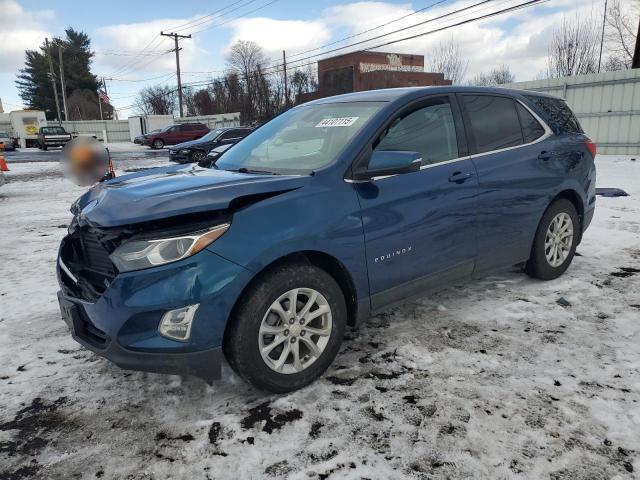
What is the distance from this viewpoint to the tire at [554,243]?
415 cm

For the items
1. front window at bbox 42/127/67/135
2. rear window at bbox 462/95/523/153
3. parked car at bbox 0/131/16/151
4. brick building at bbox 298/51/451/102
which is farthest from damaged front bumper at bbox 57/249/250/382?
brick building at bbox 298/51/451/102

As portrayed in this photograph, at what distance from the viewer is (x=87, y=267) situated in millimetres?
2625

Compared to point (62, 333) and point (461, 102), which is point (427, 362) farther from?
point (62, 333)

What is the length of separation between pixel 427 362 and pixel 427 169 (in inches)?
51.7

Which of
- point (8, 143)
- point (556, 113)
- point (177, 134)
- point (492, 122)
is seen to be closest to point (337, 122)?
point (492, 122)

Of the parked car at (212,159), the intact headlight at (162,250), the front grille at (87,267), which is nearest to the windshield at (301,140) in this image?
the parked car at (212,159)

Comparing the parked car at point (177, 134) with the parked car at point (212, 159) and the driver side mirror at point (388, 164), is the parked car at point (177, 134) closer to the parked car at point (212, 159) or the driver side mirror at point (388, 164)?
the parked car at point (212, 159)

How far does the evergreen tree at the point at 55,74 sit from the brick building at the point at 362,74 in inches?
1461

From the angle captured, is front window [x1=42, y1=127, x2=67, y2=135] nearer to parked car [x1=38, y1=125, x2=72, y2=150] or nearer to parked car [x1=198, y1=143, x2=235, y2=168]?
parked car [x1=38, y1=125, x2=72, y2=150]

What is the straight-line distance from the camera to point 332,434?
2350 mm

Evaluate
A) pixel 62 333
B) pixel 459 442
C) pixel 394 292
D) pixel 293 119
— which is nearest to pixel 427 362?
pixel 394 292

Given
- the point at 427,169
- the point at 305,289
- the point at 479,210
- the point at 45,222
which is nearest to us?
the point at 305,289

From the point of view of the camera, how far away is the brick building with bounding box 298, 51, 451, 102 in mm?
48438

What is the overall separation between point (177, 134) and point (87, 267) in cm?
2958
